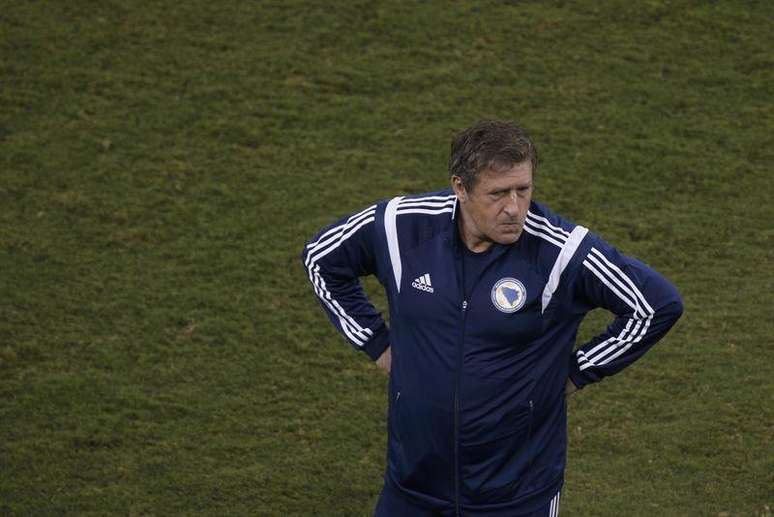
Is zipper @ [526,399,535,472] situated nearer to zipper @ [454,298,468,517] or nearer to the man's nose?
zipper @ [454,298,468,517]

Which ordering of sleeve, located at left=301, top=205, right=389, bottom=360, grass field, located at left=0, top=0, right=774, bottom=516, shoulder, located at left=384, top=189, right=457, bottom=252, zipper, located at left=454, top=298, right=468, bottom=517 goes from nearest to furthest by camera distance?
1. zipper, located at left=454, top=298, right=468, bottom=517
2. shoulder, located at left=384, top=189, right=457, bottom=252
3. sleeve, located at left=301, top=205, right=389, bottom=360
4. grass field, located at left=0, top=0, right=774, bottom=516

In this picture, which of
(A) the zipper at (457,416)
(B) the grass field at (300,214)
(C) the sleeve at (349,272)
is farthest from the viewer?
(B) the grass field at (300,214)

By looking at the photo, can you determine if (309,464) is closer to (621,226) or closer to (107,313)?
(107,313)

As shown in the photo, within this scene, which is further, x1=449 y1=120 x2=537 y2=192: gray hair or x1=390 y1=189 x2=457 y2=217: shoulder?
x1=390 y1=189 x2=457 y2=217: shoulder

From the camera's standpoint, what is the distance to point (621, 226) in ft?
28.2

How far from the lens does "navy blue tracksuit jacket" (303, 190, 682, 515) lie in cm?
379

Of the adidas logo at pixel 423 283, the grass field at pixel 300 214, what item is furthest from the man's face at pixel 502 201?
the grass field at pixel 300 214

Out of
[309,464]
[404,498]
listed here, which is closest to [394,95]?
[309,464]

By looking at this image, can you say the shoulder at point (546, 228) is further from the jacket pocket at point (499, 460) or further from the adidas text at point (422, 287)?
the jacket pocket at point (499, 460)

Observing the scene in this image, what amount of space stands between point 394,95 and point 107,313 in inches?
148

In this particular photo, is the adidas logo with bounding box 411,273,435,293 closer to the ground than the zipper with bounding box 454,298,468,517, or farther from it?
farther from it

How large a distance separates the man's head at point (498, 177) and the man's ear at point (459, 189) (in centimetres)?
3

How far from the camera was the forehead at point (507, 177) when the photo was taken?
12.2ft

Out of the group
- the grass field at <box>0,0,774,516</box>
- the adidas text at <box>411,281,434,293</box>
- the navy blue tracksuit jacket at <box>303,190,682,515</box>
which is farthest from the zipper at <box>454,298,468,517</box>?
the grass field at <box>0,0,774,516</box>
